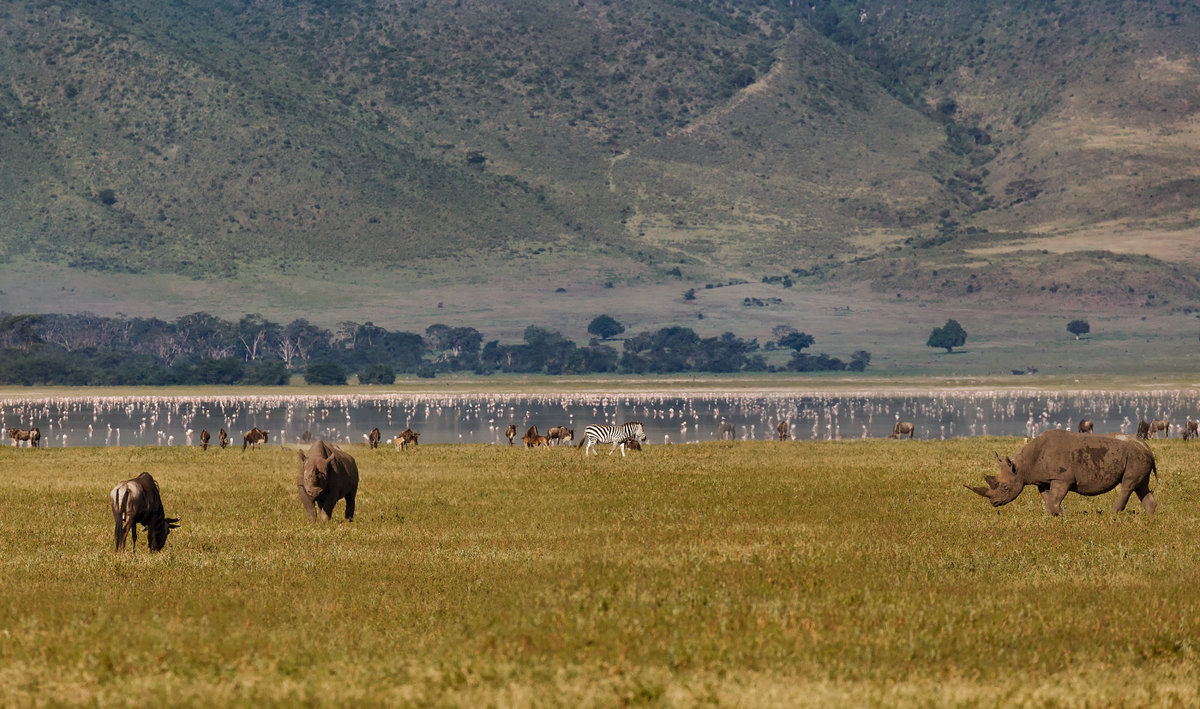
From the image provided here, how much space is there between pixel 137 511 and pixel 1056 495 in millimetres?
15586

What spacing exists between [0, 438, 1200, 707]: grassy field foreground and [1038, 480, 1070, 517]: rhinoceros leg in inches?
9.3

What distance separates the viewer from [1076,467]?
85.4ft

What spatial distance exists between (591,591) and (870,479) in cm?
1943

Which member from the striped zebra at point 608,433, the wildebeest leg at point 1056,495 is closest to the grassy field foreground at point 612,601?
the wildebeest leg at point 1056,495

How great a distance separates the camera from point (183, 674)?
1373cm

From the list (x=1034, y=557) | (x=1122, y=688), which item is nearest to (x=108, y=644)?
(x=1122, y=688)

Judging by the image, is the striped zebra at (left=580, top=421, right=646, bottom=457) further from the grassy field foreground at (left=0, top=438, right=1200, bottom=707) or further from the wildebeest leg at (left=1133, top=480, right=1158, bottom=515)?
the wildebeest leg at (left=1133, top=480, right=1158, bottom=515)

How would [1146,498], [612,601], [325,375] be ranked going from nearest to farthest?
[612,601] → [1146,498] → [325,375]

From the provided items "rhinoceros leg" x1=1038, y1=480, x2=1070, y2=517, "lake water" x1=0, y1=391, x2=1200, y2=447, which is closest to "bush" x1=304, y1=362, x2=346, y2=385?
"lake water" x1=0, y1=391, x2=1200, y2=447

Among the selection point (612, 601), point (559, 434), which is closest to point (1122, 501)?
point (612, 601)

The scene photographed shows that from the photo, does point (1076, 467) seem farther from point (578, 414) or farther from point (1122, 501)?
point (578, 414)

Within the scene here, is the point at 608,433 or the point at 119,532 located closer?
the point at 119,532

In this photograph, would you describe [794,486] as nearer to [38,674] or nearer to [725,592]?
[725,592]

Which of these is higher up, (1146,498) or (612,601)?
(1146,498)
